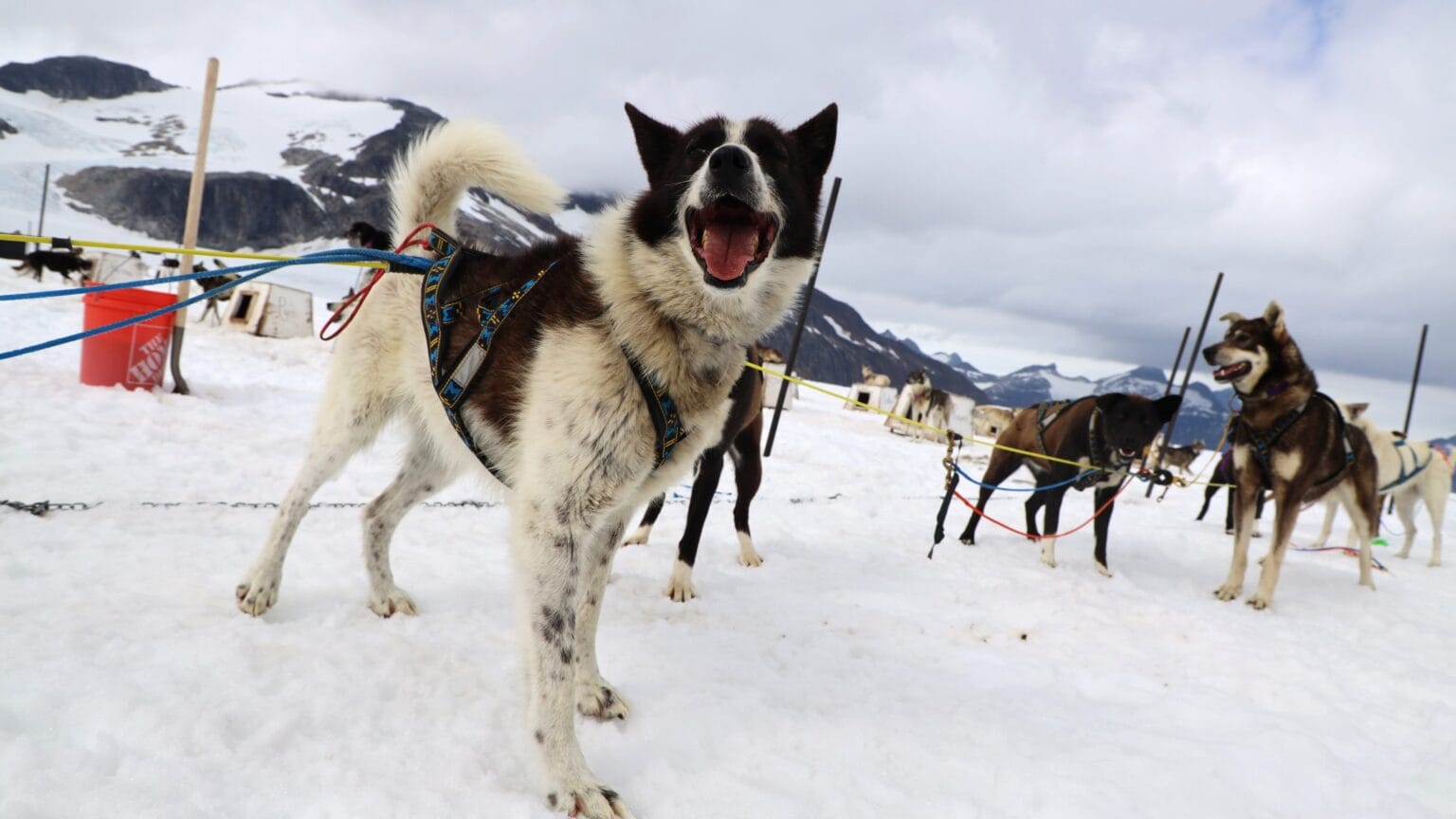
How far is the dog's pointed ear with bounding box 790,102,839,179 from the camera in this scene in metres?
2.59

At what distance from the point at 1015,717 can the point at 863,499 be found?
4.94 m

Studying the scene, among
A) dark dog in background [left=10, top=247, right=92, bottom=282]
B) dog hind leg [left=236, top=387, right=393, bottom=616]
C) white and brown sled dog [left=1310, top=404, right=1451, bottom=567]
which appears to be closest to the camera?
dog hind leg [left=236, top=387, right=393, bottom=616]

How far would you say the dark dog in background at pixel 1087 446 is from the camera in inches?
230

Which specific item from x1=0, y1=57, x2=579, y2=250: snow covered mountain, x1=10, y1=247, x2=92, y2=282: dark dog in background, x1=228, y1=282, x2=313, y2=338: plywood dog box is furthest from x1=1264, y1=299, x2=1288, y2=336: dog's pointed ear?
x1=0, y1=57, x2=579, y2=250: snow covered mountain

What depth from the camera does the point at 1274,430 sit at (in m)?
5.63

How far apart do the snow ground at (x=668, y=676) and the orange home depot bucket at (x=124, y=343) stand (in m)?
0.80

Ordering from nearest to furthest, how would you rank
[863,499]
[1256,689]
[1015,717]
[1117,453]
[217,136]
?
[1015,717] → [1256,689] → [1117,453] → [863,499] → [217,136]

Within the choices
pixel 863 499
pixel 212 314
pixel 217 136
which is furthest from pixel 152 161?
pixel 863 499

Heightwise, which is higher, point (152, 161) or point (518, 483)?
point (152, 161)

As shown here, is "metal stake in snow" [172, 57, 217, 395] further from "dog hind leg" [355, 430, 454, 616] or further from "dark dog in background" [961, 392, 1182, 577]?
"dark dog in background" [961, 392, 1182, 577]

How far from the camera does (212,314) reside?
51.0 ft

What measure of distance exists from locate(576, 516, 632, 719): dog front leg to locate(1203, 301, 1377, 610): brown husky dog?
210 inches

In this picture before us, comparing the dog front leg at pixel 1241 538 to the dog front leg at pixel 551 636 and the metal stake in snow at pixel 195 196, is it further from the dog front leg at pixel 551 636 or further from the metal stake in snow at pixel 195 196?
the metal stake in snow at pixel 195 196

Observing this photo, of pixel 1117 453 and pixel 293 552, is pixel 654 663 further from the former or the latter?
pixel 1117 453
